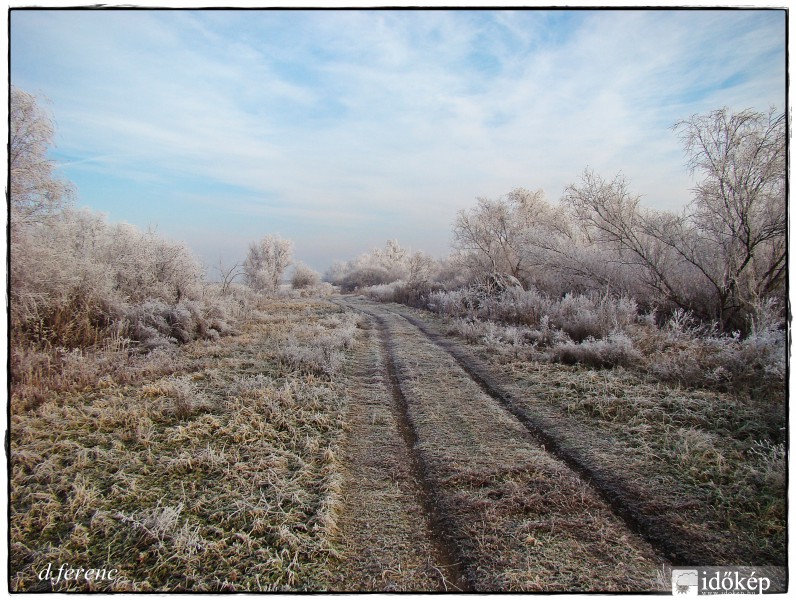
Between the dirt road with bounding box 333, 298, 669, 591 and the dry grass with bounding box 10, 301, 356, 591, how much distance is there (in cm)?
32

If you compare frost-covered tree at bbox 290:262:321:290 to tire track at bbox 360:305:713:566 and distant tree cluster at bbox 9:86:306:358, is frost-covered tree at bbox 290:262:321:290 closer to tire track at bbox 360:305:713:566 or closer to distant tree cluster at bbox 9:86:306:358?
distant tree cluster at bbox 9:86:306:358

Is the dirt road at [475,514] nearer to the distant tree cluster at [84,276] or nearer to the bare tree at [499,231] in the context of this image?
the distant tree cluster at [84,276]

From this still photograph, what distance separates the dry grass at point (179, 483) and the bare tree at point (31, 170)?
2404 millimetres

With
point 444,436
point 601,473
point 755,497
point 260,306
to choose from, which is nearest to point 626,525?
point 601,473

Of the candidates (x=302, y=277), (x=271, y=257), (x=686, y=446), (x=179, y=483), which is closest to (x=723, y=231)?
(x=686, y=446)

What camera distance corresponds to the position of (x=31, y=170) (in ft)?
16.1

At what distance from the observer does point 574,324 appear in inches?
364

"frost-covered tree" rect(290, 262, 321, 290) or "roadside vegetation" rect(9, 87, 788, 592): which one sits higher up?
"frost-covered tree" rect(290, 262, 321, 290)

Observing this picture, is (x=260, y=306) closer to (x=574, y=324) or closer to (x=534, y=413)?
(x=574, y=324)

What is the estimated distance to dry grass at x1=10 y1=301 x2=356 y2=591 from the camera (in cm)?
245

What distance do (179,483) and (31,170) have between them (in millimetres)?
4504

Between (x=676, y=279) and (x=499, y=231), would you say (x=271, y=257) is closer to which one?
(x=499, y=231)

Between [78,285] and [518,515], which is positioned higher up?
[78,285]

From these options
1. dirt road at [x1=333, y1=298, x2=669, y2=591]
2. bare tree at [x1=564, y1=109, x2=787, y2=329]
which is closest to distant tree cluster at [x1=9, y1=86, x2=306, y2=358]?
dirt road at [x1=333, y1=298, x2=669, y2=591]
